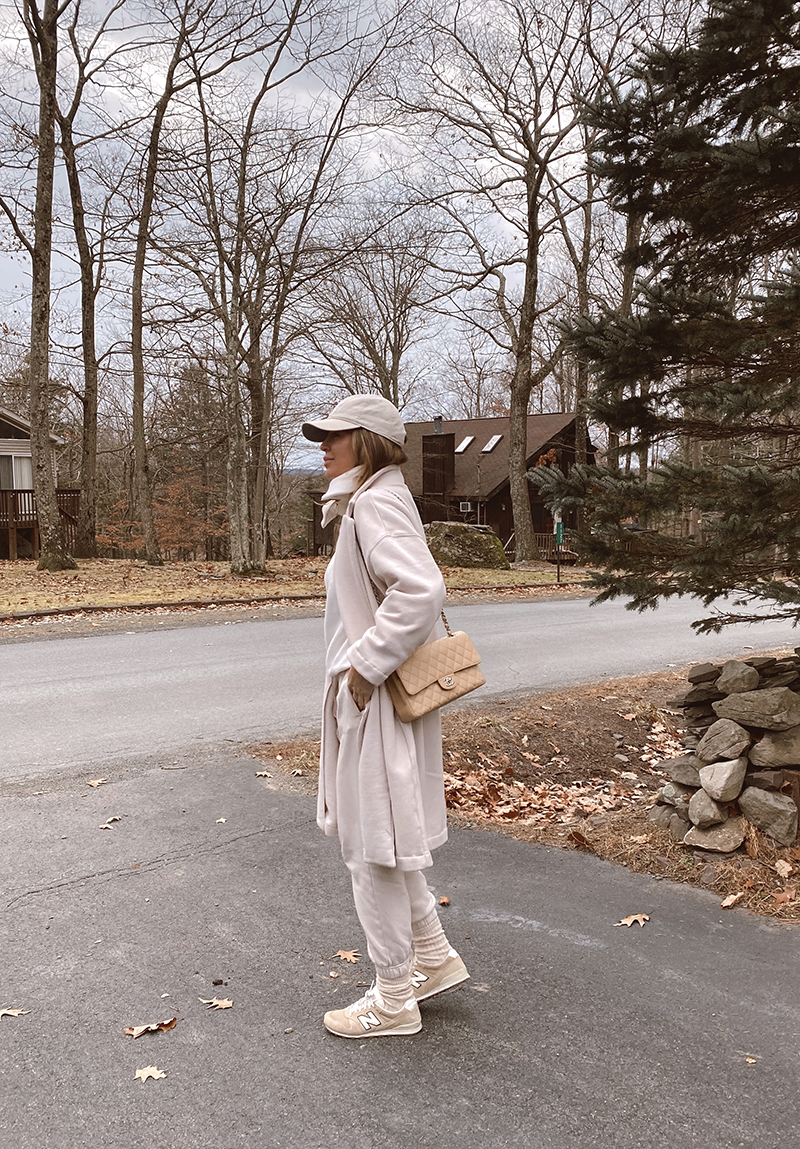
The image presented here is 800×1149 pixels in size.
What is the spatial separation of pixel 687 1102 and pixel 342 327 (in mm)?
35573

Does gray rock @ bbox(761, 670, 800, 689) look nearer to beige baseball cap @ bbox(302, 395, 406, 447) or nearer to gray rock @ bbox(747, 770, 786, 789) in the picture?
gray rock @ bbox(747, 770, 786, 789)

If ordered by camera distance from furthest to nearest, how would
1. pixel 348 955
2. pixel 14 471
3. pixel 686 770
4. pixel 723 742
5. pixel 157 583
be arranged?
pixel 14 471 < pixel 157 583 < pixel 686 770 < pixel 723 742 < pixel 348 955

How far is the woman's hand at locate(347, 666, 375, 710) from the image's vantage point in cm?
299

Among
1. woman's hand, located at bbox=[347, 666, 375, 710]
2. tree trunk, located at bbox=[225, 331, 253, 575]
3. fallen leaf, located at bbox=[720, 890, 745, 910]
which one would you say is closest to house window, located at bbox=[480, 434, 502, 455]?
tree trunk, located at bbox=[225, 331, 253, 575]

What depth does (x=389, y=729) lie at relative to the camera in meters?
3.02

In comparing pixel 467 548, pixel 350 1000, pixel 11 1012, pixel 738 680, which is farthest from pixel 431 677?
pixel 467 548

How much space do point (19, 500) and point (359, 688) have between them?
30.1m

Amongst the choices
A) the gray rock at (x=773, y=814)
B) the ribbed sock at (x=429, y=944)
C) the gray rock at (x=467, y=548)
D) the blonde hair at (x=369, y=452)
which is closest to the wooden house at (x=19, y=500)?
the gray rock at (x=467, y=548)

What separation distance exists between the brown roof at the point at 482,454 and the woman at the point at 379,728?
3846cm

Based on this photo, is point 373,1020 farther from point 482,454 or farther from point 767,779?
point 482,454

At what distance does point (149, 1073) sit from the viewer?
2871 millimetres

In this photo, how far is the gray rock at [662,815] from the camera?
198 inches

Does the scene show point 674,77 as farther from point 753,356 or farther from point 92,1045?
point 92,1045

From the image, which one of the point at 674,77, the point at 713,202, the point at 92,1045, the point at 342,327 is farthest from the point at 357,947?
the point at 342,327
